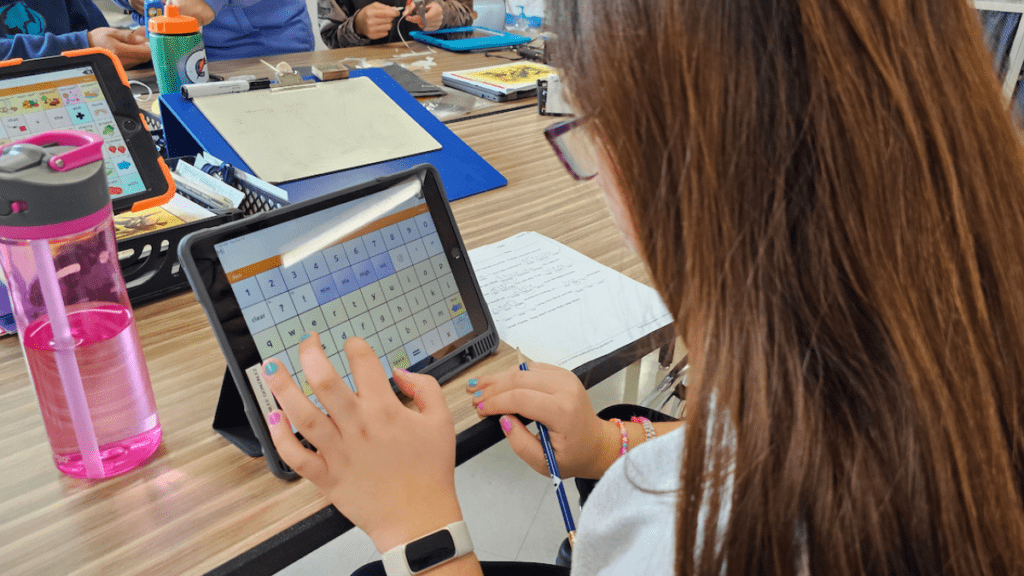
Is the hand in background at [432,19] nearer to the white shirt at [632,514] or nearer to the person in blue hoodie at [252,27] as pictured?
the person in blue hoodie at [252,27]

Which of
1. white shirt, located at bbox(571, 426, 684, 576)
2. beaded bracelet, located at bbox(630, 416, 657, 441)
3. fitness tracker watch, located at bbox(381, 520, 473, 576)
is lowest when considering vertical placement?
beaded bracelet, located at bbox(630, 416, 657, 441)

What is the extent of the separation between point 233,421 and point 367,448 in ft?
0.43

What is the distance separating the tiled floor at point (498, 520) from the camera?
4.45ft

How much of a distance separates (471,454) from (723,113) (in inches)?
14.8

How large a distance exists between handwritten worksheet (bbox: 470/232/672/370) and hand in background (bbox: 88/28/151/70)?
1156 mm

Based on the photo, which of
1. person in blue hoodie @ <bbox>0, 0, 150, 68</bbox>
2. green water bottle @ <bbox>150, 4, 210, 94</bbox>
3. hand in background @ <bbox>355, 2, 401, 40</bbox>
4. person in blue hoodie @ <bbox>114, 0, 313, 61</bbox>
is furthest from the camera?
hand in background @ <bbox>355, 2, 401, 40</bbox>

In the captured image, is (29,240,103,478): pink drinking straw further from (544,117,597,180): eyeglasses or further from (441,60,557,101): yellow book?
(441,60,557,101): yellow book

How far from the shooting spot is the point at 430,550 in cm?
53

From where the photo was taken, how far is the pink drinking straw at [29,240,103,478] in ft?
1.48

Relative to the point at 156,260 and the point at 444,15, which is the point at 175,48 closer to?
the point at 156,260

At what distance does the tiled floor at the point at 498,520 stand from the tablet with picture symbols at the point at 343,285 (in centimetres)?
81

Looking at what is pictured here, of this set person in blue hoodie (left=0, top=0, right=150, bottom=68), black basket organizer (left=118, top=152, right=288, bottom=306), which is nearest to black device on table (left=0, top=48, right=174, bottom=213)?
black basket organizer (left=118, top=152, right=288, bottom=306)

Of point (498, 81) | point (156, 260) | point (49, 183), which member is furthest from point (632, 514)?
point (498, 81)

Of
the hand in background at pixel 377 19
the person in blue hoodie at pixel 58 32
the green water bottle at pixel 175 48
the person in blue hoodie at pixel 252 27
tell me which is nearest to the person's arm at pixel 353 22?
the hand in background at pixel 377 19
